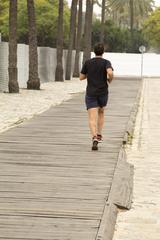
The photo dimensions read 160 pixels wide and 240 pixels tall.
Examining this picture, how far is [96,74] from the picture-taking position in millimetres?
12148

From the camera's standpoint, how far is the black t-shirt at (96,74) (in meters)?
12.1

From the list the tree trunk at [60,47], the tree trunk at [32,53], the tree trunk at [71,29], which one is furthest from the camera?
the tree trunk at [71,29]

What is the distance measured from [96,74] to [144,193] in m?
3.89

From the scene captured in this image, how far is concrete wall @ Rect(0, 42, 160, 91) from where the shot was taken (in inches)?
1202

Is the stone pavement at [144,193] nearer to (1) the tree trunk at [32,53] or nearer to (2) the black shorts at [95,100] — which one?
(2) the black shorts at [95,100]

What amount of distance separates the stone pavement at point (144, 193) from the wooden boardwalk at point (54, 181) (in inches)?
11.5

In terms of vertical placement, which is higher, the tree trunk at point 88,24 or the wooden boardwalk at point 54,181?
the tree trunk at point 88,24

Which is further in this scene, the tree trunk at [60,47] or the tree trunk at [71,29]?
the tree trunk at [71,29]

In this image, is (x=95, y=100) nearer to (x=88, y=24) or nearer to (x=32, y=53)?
(x=32, y=53)

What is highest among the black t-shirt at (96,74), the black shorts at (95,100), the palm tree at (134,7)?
the palm tree at (134,7)

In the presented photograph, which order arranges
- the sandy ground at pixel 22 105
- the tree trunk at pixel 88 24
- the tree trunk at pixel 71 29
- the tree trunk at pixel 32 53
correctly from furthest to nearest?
the tree trunk at pixel 88 24
the tree trunk at pixel 71 29
the tree trunk at pixel 32 53
the sandy ground at pixel 22 105

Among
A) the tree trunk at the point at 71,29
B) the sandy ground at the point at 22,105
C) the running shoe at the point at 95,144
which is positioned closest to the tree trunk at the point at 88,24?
the tree trunk at the point at 71,29

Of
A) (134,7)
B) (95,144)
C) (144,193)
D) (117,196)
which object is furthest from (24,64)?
(134,7)

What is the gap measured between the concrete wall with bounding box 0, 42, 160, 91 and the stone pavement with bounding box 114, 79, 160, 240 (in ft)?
49.0
